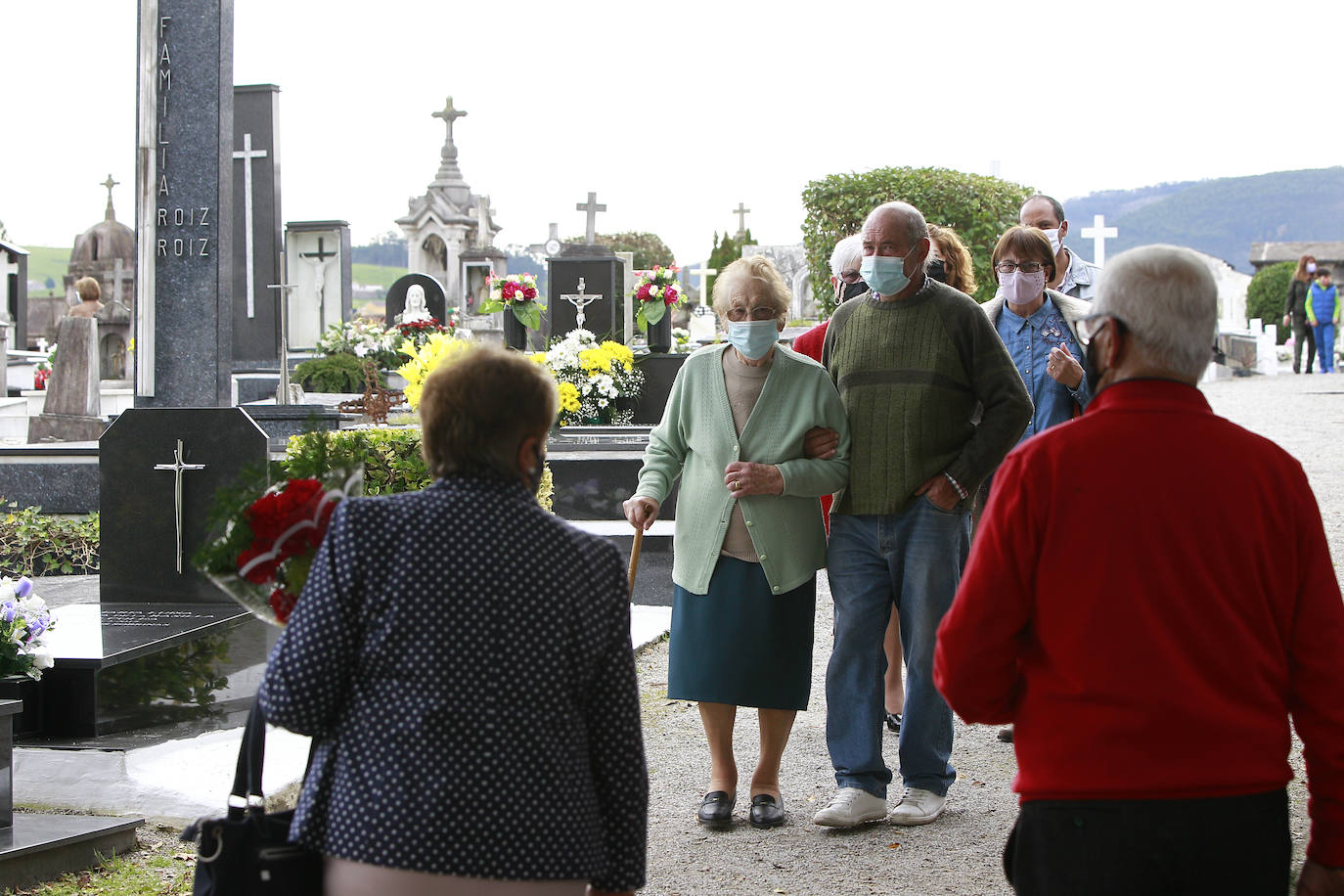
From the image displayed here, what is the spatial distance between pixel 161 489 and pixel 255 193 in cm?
1239

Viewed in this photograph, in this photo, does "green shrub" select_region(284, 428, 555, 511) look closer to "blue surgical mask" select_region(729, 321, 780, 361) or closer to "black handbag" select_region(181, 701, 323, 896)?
"blue surgical mask" select_region(729, 321, 780, 361)

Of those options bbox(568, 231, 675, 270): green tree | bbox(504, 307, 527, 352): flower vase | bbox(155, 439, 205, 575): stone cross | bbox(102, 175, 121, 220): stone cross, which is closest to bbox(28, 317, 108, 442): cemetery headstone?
bbox(504, 307, 527, 352): flower vase

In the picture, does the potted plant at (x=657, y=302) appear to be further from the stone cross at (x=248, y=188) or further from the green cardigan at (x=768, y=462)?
the green cardigan at (x=768, y=462)

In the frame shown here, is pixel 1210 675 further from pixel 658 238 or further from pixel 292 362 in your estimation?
pixel 658 238

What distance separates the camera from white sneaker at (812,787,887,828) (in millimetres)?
4234

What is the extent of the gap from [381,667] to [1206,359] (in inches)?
55.6

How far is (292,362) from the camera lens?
19.8 meters

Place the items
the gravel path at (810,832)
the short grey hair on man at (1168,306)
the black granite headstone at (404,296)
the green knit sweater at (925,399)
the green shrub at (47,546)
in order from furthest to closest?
the black granite headstone at (404,296)
the green shrub at (47,546)
the green knit sweater at (925,399)
the gravel path at (810,832)
the short grey hair on man at (1168,306)

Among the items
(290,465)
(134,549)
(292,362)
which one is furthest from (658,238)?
(290,465)

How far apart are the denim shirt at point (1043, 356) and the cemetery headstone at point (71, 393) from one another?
488 inches

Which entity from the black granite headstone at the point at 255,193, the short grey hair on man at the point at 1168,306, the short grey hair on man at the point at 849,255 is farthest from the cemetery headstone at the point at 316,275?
the short grey hair on man at the point at 1168,306

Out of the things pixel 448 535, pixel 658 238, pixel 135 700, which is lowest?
pixel 135 700

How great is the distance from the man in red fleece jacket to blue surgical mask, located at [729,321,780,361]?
207 centimetres

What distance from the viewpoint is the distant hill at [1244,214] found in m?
170
